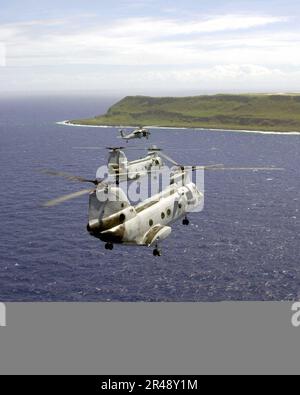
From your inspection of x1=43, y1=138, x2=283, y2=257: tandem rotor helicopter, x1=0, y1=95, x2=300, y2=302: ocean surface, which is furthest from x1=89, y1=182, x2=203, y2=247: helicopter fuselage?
x1=0, y1=95, x2=300, y2=302: ocean surface

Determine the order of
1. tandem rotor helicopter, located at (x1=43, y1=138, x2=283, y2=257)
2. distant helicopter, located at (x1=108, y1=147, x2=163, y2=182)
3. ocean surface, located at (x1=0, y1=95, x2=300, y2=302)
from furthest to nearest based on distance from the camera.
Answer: ocean surface, located at (x1=0, y1=95, x2=300, y2=302), distant helicopter, located at (x1=108, y1=147, x2=163, y2=182), tandem rotor helicopter, located at (x1=43, y1=138, x2=283, y2=257)

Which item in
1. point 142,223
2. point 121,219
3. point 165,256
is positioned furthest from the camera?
point 165,256

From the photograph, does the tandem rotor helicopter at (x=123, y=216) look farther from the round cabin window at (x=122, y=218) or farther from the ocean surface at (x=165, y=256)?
the ocean surface at (x=165, y=256)

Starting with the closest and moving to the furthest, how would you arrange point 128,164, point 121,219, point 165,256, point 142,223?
1. point 121,219
2. point 142,223
3. point 128,164
4. point 165,256

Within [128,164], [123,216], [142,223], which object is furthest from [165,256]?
[123,216]

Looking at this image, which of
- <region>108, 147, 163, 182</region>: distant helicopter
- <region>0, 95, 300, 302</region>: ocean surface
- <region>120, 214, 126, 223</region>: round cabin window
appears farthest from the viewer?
<region>0, 95, 300, 302</region>: ocean surface

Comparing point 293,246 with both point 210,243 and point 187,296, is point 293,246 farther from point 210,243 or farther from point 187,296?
point 187,296

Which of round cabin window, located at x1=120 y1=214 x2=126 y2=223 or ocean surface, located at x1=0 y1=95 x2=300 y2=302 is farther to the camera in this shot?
ocean surface, located at x1=0 y1=95 x2=300 y2=302

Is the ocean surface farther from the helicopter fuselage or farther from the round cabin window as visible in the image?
the round cabin window

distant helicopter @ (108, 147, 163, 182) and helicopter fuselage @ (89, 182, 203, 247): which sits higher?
distant helicopter @ (108, 147, 163, 182)

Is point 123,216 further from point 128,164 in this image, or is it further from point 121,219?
point 128,164
